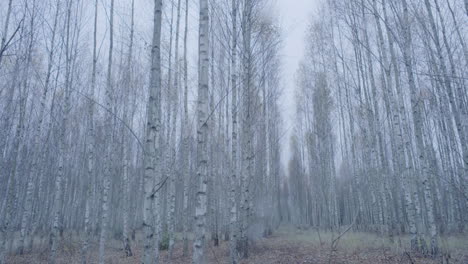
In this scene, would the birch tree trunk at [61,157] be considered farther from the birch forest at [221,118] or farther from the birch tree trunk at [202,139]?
the birch tree trunk at [202,139]

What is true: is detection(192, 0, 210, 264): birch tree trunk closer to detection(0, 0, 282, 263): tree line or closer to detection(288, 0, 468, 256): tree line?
detection(0, 0, 282, 263): tree line

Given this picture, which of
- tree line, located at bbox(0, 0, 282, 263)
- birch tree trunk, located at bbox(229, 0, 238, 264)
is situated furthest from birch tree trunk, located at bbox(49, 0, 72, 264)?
birch tree trunk, located at bbox(229, 0, 238, 264)

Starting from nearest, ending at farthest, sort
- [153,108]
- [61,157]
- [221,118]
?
[153,108]
[61,157]
[221,118]

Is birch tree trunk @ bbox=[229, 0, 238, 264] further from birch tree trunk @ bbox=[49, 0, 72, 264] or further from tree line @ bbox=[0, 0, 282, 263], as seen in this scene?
birch tree trunk @ bbox=[49, 0, 72, 264]

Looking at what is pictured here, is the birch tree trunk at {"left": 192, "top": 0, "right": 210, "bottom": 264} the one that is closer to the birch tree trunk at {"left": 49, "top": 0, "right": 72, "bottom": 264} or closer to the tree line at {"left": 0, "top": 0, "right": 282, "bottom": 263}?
the tree line at {"left": 0, "top": 0, "right": 282, "bottom": 263}

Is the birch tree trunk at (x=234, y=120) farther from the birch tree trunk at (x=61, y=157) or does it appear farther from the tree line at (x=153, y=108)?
the birch tree trunk at (x=61, y=157)

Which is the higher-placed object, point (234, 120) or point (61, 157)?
point (234, 120)

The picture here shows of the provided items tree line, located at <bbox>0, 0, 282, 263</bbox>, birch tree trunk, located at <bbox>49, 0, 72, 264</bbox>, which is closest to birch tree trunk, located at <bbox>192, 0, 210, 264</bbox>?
tree line, located at <bbox>0, 0, 282, 263</bbox>

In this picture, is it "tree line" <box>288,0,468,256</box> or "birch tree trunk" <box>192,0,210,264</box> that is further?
"tree line" <box>288,0,468,256</box>

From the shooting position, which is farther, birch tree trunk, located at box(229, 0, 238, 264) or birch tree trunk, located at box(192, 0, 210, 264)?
birch tree trunk, located at box(229, 0, 238, 264)

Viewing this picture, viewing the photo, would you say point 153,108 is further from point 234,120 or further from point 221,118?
point 221,118

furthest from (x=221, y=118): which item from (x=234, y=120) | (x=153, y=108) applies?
(x=153, y=108)

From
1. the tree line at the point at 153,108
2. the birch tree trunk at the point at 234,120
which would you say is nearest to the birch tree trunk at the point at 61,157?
the tree line at the point at 153,108

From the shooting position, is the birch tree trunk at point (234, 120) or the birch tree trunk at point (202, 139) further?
the birch tree trunk at point (234, 120)
